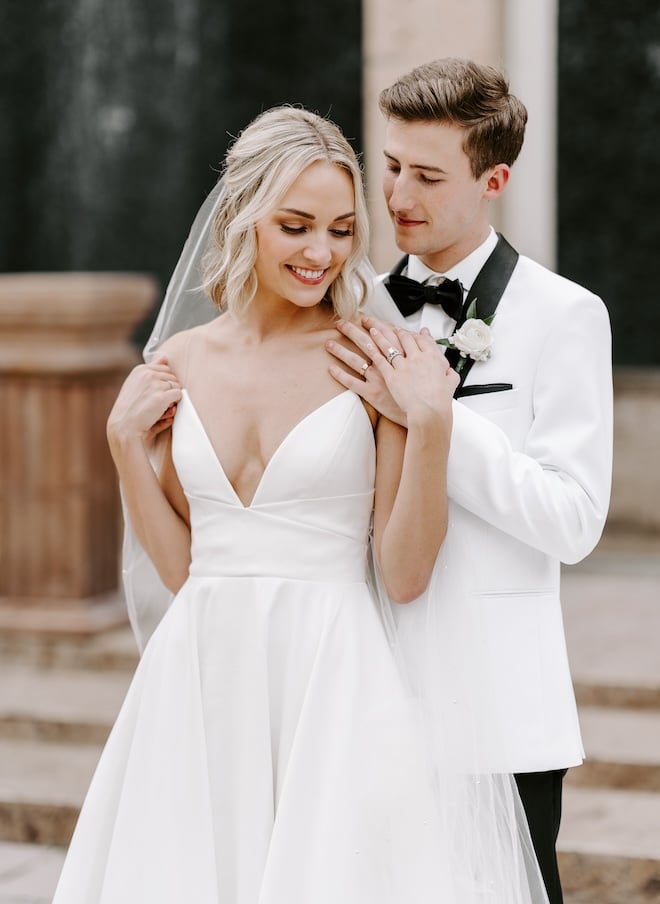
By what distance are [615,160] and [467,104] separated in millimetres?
5328

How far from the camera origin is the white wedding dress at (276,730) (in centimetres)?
262

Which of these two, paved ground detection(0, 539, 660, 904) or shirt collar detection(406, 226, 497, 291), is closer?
shirt collar detection(406, 226, 497, 291)

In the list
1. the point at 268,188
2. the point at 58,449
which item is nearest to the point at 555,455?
the point at 268,188

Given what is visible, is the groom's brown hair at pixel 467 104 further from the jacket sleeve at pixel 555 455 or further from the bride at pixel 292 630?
the jacket sleeve at pixel 555 455

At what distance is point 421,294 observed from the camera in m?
2.83

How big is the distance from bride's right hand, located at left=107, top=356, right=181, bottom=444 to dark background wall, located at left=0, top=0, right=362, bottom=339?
6428mm

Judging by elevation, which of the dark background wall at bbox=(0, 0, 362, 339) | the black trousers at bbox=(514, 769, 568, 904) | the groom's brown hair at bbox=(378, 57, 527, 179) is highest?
the dark background wall at bbox=(0, 0, 362, 339)

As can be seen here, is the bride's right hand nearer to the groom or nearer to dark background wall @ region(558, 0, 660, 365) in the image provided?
the groom

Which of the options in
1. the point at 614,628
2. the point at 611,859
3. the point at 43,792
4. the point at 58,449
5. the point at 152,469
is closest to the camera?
the point at 152,469

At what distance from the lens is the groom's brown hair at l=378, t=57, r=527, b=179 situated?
2621 mm

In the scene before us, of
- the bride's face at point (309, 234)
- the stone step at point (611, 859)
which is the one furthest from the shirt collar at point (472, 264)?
the stone step at point (611, 859)

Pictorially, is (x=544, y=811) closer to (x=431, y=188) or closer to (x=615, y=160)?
(x=431, y=188)

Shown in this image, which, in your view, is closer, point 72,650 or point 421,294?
point 421,294

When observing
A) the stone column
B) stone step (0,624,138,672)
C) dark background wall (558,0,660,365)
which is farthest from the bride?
dark background wall (558,0,660,365)
